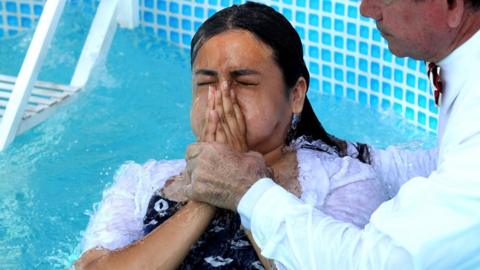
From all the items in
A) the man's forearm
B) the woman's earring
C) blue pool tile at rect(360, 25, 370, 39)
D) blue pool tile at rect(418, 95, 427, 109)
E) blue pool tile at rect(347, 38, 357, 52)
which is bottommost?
blue pool tile at rect(418, 95, 427, 109)

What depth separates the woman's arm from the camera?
265 cm

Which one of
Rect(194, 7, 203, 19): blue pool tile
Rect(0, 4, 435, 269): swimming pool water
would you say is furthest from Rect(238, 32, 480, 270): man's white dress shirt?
Rect(194, 7, 203, 19): blue pool tile

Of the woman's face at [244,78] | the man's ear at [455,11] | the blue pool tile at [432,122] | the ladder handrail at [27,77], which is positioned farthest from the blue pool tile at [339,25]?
the man's ear at [455,11]

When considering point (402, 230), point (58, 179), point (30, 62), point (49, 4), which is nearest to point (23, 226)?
point (58, 179)

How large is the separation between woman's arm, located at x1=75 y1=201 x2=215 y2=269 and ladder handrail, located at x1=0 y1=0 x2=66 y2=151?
85.9 inches

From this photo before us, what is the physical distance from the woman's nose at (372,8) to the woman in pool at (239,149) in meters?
0.43

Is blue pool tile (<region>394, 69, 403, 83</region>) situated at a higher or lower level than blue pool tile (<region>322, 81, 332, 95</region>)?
higher

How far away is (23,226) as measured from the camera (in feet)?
15.0

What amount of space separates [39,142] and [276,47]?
2.52 m

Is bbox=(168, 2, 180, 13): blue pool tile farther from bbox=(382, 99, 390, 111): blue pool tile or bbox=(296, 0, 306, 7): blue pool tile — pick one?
bbox=(382, 99, 390, 111): blue pool tile

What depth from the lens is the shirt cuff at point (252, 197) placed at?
2443mm

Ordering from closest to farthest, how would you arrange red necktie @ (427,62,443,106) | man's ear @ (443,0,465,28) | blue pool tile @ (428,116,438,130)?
man's ear @ (443,0,465,28), red necktie @ (427,62,443,106), blue pool tile @ (428,116,438,130)

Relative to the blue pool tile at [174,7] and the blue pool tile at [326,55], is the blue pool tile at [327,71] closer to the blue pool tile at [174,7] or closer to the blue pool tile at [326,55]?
the blue pool tile at [326,55]

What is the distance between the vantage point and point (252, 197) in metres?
2.45
